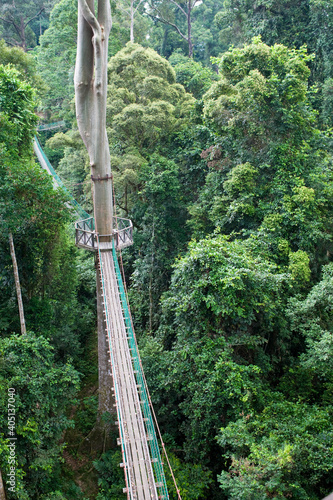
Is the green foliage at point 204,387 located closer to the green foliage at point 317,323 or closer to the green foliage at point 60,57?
the green foliage at point 317,323

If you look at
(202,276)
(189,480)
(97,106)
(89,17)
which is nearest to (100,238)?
(202,276)

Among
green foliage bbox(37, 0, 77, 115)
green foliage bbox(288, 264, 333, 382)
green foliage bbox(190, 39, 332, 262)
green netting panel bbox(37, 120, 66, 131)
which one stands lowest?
green foliage bbox(288, 264, 333, 382)

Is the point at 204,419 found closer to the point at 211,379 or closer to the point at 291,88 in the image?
the point at 211,379

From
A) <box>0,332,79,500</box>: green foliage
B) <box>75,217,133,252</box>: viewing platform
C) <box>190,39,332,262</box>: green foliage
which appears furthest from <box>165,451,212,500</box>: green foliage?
<box>190,39,332,262</box>: green foliage

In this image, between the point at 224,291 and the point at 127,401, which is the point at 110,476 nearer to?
the point at 127,401

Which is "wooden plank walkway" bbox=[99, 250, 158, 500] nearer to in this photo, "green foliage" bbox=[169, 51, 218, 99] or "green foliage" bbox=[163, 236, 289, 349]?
"green foliage" bbox=[163, 236, 289, 349]
